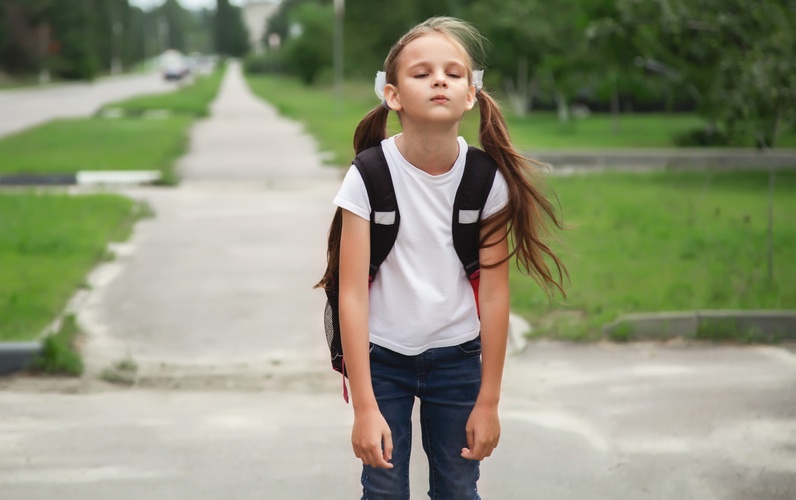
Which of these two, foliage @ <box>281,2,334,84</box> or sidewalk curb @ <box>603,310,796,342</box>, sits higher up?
sidewalk curb @ <box>603,310,796,342</box>

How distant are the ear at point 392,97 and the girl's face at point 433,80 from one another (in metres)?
0.01

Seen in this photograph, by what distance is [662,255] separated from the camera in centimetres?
945

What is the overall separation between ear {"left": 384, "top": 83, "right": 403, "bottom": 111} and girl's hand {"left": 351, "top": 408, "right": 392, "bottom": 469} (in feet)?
2.49

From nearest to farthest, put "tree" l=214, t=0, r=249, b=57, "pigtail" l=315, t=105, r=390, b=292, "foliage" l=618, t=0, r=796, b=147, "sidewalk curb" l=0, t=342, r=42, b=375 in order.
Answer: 1. "pigtail" l=315, t=105, r=390, b=292
2. "sidewalk curb" l=0, t=342, r=42, b=375
3. "foliage" l=618, t=0, r=796, b=147
4. "tree" l=214, t=0, r=249, b=57

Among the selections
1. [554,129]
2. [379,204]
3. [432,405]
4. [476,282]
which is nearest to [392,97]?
[379,204]

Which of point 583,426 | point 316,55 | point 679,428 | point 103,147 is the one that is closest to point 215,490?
point 583,426

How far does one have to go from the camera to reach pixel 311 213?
1281 cm

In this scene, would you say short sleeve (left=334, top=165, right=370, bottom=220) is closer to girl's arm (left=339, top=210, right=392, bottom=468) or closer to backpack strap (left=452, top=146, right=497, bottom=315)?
girl's arm (left=339, top=210, right=392, bottom=468)

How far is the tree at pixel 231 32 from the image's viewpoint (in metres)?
186

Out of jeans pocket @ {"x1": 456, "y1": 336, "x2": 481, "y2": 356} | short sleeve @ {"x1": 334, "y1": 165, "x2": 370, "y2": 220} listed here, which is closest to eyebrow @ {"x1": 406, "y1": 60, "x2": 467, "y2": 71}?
short sleeve @ {"x1": 334, "y1": 165, "x2": 370, "y2": 220}

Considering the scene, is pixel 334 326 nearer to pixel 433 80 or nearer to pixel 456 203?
pixel 456 203

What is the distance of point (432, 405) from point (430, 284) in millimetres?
342

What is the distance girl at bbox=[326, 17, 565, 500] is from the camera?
8.95 ft

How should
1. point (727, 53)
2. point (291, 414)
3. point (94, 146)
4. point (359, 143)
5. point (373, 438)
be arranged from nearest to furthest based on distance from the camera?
point (373, 438), point (359, 143), point (291, 414), point (727, 53), point (94, 146)
